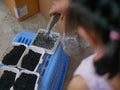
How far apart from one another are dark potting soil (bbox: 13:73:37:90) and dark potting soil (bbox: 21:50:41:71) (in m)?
Answer: 0.05

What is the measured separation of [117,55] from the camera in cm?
50

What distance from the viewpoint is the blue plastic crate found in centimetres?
112

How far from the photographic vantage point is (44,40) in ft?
4.02

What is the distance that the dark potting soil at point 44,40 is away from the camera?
1216mm

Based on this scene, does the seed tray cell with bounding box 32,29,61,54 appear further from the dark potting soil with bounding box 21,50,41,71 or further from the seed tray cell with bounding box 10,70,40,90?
the seed tray cell with bounding box 10,70,40,90

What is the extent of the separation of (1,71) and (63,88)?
36cm

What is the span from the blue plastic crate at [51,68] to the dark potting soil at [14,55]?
6 centimetres

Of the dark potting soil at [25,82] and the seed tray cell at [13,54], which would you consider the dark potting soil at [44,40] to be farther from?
the dark potting soil at [25,82]

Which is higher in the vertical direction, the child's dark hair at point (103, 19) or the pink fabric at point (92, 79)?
the child's dark hair at point (103, 19)

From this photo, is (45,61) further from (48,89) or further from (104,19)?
(104,19)

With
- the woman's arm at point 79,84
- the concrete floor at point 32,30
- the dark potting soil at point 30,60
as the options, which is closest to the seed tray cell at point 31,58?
the dark potting soil at point 30,60

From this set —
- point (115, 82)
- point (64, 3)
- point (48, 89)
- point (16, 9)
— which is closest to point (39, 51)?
point (48, 89)

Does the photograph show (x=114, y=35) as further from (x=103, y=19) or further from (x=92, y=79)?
(x=92, y=79)

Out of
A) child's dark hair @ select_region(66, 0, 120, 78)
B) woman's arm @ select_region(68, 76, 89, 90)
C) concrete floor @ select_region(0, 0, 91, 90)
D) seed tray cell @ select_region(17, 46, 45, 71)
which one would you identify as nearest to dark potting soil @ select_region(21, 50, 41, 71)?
seed tray cell @ select_region(17, 46, 45, 71)
